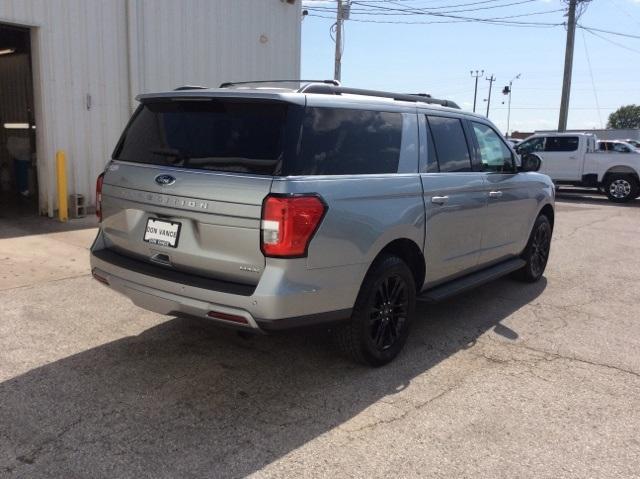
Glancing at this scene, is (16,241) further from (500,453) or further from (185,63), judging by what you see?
(500,453)

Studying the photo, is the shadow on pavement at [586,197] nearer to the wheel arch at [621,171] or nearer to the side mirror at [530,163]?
the wheel arch at [621,171]

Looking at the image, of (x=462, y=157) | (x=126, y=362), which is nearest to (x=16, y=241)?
(x=126, y=362)

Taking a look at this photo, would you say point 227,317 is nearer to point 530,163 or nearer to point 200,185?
point 200,185

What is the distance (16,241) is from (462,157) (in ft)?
19.7

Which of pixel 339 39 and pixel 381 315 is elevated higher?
pixel 339 39

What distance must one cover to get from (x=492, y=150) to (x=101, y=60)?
282 inches

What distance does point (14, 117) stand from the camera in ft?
42.3

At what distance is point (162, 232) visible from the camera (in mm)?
3588

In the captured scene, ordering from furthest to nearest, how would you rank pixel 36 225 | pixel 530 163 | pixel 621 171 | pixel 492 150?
pixel 621 171 → pixel 36 225 → pixel 530 163 → pixel 492 150

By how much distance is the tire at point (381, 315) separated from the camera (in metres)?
3.81

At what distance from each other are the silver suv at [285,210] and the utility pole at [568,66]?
22.1 metres

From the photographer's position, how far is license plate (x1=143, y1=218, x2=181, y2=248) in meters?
3.52

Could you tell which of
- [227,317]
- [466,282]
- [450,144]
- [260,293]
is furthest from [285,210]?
[466,282]

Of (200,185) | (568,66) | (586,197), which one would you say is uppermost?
(568,66)
